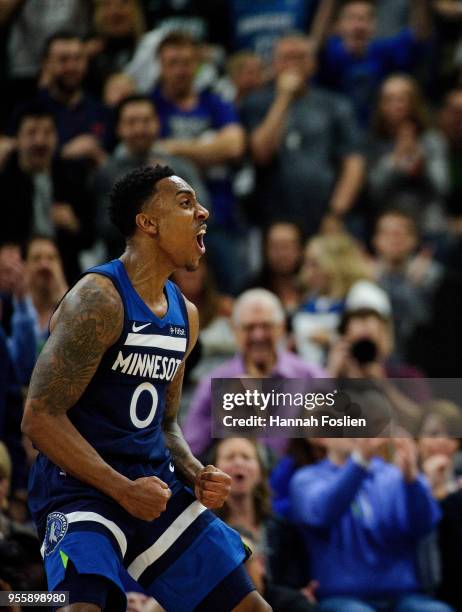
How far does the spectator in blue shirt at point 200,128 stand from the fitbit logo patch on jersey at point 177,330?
15.8ft

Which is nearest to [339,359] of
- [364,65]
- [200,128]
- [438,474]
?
[438,474]

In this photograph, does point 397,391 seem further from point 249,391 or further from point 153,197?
point 153,197

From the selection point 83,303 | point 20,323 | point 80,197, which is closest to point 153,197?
point 83,303

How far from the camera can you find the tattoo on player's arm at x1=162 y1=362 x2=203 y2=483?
482cm

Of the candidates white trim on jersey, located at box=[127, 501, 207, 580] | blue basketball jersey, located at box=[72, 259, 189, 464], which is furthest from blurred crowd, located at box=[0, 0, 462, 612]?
blue basketball jersey, located at box=[72, 259, 189, 464]

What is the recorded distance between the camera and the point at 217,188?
992 cm

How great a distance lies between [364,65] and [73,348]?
773cm

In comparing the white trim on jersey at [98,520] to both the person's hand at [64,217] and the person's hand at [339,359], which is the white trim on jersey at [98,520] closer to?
the person's hand at [339,359]

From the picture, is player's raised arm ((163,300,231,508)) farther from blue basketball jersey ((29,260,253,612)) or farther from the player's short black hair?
the player's short black hair

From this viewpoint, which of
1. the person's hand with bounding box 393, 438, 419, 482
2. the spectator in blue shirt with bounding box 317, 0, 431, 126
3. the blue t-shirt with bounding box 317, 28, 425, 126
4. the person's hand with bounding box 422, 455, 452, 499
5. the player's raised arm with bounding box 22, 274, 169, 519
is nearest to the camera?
the player's raised arm with bounding box 22, 274, 169, 519

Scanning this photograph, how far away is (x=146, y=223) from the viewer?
4.63 metres

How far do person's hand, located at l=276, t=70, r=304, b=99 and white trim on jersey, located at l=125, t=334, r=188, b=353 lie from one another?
233 inches

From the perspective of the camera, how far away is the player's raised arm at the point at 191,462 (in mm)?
4574

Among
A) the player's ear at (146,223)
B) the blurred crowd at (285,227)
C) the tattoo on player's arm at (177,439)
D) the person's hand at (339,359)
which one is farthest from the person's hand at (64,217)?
the player's ear at (146,223)
